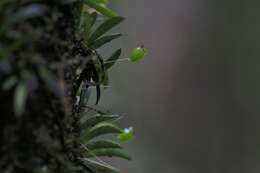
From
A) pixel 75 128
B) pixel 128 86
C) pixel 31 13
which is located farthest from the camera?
pixel 128 86

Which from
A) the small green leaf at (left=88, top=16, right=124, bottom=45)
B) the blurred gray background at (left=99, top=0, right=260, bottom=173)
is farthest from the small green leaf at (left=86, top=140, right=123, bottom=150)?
the blurred gray background at (left=99, top=0, right=260, bottom=173)

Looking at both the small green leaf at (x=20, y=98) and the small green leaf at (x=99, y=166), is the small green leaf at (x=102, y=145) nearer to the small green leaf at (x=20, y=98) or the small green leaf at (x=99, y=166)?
the small green leaf at (x=99, y=166)

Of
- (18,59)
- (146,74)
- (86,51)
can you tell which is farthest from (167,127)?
(18,59)

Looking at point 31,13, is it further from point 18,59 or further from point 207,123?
point 207,123

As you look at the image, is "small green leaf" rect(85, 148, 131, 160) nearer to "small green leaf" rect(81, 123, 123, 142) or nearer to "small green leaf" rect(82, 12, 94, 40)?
"small green leaf" rect(81, 123, 123, 142)

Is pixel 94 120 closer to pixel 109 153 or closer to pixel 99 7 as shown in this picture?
pixel 109 153

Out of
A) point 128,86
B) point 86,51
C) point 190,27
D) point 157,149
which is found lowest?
point 157,149

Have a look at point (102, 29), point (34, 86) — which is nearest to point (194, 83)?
point (102, 29)
